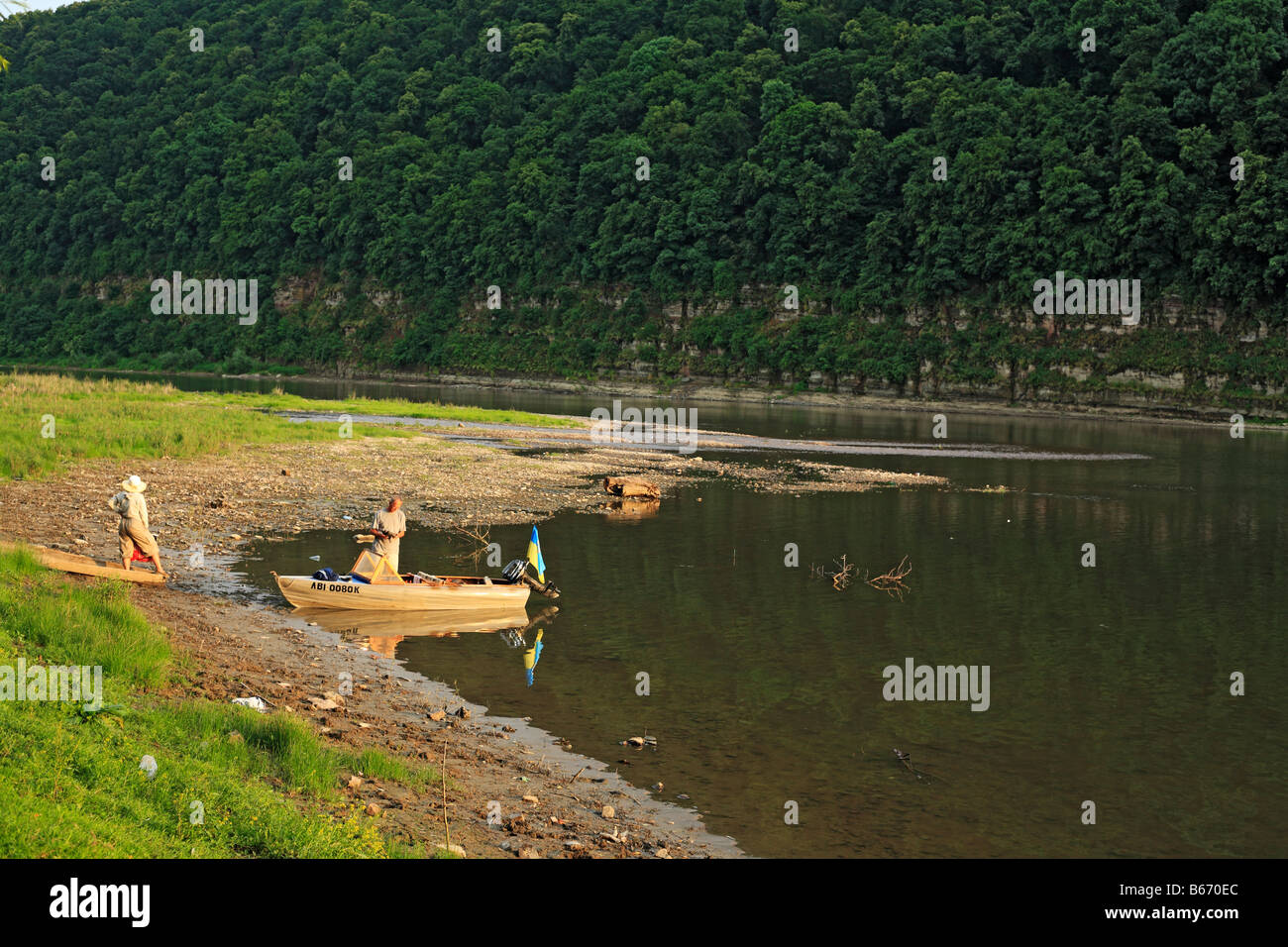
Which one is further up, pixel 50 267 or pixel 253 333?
pixel 50 267

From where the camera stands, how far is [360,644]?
62.3 ft

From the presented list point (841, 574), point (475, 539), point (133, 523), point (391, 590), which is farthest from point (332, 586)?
point (841, 574)

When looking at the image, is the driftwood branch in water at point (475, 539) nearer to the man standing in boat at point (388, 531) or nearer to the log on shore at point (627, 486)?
the man standing in boat at point (388, 531)

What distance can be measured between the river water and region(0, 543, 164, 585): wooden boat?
2464mm

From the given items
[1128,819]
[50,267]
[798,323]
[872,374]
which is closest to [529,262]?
[798,323]

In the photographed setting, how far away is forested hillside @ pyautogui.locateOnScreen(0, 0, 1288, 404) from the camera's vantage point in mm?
91625

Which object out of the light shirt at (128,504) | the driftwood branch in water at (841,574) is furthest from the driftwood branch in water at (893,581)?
the light shirt at (128,504)

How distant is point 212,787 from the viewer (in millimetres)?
10164

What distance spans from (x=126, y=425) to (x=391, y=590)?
23903 millimetres

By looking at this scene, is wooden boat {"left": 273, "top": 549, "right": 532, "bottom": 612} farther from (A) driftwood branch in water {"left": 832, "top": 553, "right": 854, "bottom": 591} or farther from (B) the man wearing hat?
→ (A) driftwood branch in water {"left": 832, "top": 553, "right": 854, "bottom": 591}

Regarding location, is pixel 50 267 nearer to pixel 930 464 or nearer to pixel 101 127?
pixel 101 127

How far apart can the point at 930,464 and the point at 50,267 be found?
15100 cm
